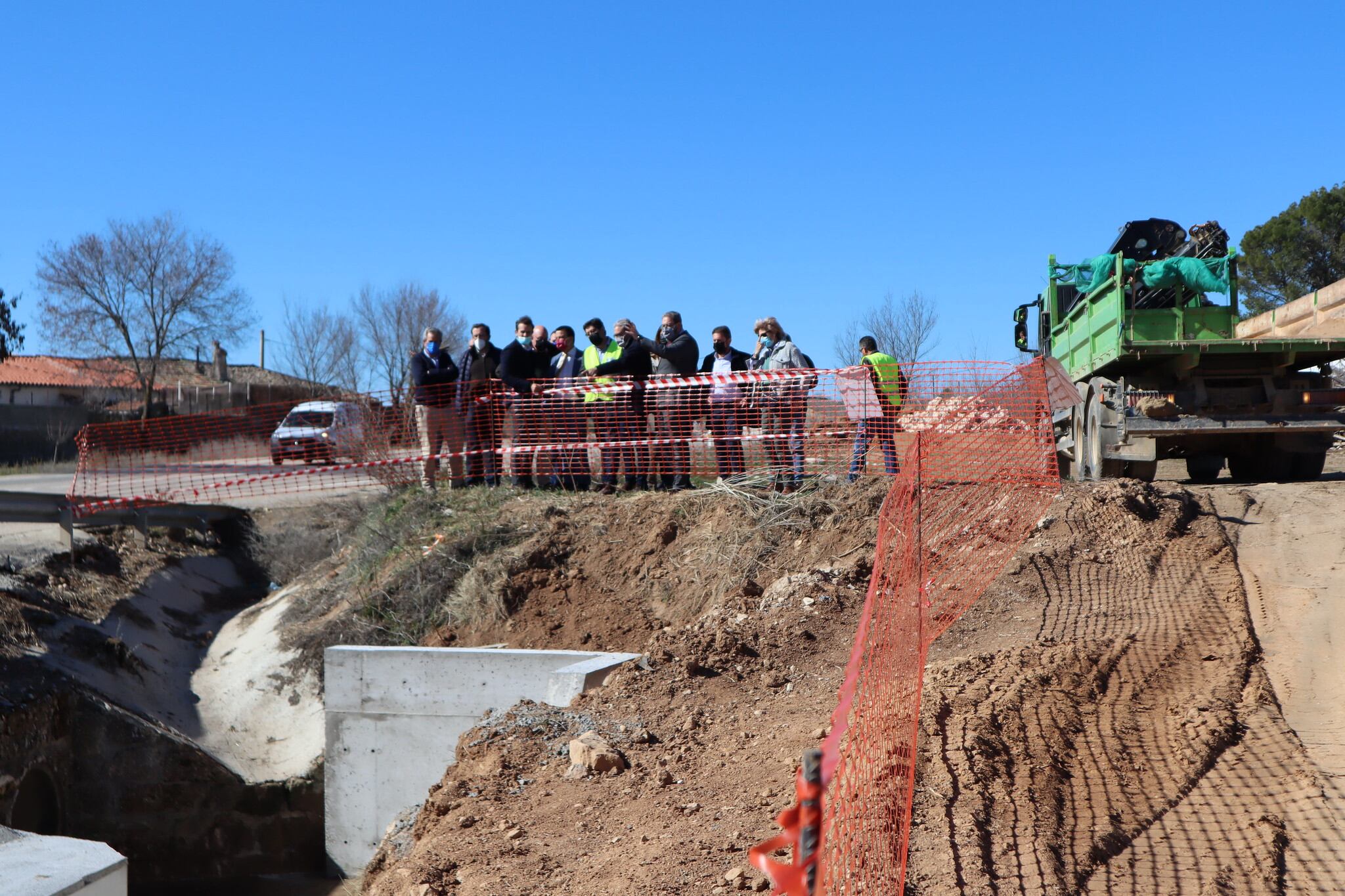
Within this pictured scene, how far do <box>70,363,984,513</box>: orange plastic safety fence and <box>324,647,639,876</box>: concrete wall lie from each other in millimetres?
2609

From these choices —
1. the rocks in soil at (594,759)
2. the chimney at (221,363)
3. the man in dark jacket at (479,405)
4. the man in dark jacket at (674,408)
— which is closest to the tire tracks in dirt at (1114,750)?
the rocks in soil at (594,759)

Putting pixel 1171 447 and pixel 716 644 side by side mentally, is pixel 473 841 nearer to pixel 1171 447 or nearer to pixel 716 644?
pixel 716 644

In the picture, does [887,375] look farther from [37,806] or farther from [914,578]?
[37,806]

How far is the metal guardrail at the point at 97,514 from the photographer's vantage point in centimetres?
→ 1154

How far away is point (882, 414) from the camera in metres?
10.0

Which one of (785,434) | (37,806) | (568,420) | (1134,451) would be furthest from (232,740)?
(1134,451)

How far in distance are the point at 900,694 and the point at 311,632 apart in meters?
7.52

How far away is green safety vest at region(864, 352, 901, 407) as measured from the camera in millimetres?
10023

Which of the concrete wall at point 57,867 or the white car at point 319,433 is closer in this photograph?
the concrete wall at point 57,867

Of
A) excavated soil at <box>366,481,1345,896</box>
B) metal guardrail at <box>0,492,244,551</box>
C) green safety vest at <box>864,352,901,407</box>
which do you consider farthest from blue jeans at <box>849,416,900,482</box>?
metal guardrail at <box>0,492,244,551</box>

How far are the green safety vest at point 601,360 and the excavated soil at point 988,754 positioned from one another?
3147mm

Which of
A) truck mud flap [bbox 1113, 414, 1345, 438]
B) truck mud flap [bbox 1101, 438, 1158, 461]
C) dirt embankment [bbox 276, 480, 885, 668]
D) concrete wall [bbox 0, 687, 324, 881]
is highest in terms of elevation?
truck mud flap [bbox 1113, 414, 1345, 438]

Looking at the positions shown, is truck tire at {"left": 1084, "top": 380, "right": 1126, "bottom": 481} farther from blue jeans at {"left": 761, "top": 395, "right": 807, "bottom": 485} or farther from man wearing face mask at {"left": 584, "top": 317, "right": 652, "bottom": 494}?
man wearing face mask at {"left": 584, "top": 317, "right": 652, "bottom": 494}

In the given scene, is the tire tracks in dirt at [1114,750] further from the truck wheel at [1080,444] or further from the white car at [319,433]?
the white car at [319,433]
